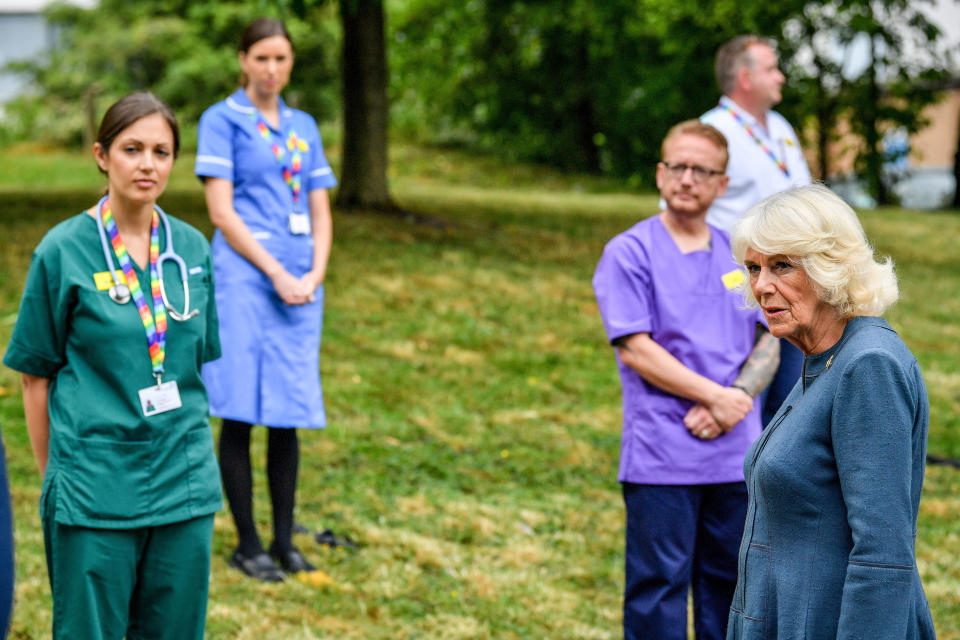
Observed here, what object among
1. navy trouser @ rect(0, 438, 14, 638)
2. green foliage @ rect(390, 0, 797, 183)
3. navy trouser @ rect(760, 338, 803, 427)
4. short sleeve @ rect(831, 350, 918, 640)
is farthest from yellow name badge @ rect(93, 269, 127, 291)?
green foliage @ rect(390, 0, 797, 183)

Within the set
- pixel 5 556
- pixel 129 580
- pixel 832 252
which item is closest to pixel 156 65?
pixel 129 580

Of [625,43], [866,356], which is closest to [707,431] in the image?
[866,356]

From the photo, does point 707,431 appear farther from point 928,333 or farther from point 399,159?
point 399,159

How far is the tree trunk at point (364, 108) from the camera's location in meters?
13.2

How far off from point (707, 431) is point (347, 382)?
16.5ft

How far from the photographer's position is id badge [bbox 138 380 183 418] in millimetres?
3295

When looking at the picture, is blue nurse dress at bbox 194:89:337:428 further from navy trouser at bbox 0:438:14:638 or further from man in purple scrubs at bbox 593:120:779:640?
navy trouser at bbox 0:438:14:638

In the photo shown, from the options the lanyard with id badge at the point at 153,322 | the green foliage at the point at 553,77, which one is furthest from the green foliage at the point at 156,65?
the lanyard with id badge at the point at 153,322

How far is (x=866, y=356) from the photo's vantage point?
237 centimetres

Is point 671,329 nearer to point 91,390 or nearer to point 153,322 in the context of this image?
point 153,322

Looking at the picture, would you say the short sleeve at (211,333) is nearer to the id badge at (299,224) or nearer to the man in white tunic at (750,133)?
the id badge at (299,224)

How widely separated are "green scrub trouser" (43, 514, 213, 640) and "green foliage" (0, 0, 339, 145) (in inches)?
1004

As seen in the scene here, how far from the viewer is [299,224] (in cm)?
529

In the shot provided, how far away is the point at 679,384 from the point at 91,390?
6.01 ft
